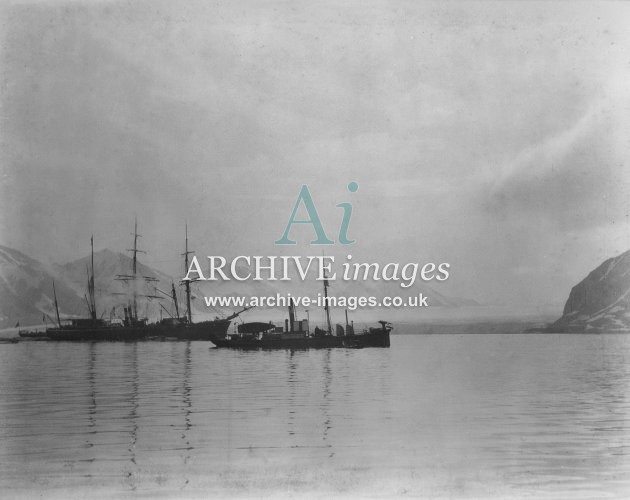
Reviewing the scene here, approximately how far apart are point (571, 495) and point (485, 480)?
3.57ft

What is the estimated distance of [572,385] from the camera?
59.6 feet

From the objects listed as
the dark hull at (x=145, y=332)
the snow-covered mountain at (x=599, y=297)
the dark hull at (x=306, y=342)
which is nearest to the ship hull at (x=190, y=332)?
the dark hull at (x=145, y=332)

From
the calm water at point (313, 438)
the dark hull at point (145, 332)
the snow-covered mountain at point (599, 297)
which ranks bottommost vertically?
the calm water at point (313, 438)

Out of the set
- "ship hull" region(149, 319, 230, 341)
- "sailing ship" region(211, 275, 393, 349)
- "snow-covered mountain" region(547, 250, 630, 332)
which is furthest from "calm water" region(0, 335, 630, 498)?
"sailing ship" region(211, 275, 393, 349)

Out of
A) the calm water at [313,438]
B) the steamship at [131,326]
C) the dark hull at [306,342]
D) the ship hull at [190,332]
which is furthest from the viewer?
the dark hull at [306,342]

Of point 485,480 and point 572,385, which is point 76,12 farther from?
point 572,385

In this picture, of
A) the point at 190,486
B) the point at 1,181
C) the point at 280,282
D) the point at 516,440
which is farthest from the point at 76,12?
the point at 516,440

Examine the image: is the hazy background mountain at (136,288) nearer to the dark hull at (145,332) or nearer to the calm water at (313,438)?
the calm water at (313,438)

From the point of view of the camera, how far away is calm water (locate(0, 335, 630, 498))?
9.94 meters

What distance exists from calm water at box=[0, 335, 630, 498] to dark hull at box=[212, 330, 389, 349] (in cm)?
1306

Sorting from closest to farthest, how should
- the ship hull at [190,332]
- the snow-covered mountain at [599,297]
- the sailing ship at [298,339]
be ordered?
1. the snow-covered mountain at [599,297]
2. the ship hull at [190,332]
3. the sailing ship at [298,339]

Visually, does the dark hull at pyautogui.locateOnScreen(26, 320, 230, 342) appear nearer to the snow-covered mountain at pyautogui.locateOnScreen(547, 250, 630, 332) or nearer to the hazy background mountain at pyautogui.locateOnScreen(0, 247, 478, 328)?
the hazy background mountain at pyautogui.locateOnScreen(0, 247, 478, 328)

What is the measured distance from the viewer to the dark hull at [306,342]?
32031mm

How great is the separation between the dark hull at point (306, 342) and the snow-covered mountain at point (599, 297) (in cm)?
1586
